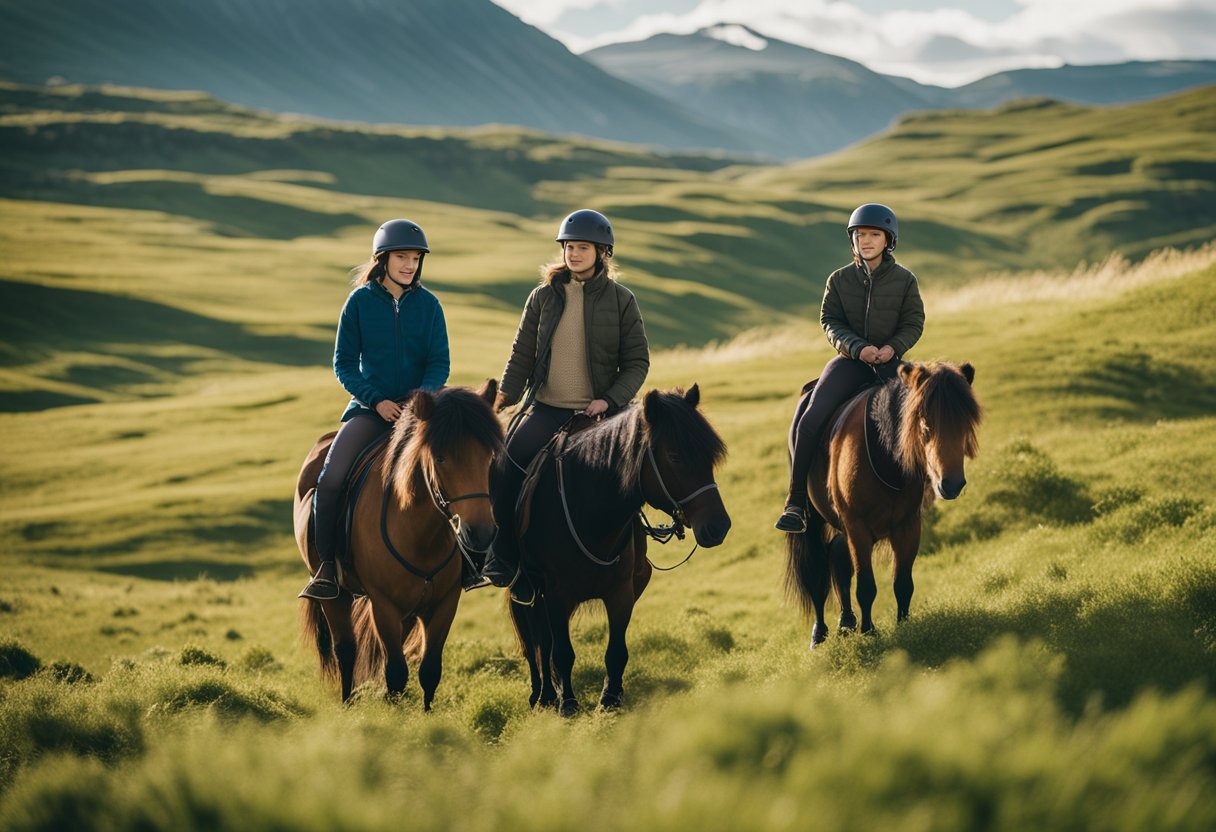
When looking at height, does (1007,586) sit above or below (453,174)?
below

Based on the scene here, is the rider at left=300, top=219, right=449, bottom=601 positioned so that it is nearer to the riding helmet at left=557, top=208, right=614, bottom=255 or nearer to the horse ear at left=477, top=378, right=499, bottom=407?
the horse ear at left=477, top=378, right=499, bottom=407

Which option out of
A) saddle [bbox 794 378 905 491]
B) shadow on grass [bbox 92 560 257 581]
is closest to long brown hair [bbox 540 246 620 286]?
saddle [bbox 794 378 905 491]

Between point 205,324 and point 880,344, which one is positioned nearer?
point 880,344

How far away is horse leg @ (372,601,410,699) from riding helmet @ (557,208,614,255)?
3.62 metres

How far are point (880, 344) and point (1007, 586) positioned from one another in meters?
2.86

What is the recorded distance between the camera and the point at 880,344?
1012cm

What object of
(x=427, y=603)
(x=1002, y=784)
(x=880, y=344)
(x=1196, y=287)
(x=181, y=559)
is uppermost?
(x=1196, y=287)

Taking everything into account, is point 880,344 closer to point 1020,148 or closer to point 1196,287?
point 1196,287

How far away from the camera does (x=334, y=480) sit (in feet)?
29.3

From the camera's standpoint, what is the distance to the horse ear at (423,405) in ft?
25.4

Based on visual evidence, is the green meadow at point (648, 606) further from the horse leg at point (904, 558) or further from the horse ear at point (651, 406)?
the horse ear at point (651, 406)

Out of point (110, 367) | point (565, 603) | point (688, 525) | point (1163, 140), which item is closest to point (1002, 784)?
point (688, 525)

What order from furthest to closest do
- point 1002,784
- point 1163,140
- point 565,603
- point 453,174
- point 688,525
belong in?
point 453,174, point 1163,140, point 565,603, point 688,525, point 1002,784

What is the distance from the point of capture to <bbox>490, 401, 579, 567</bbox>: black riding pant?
898 cm
